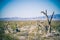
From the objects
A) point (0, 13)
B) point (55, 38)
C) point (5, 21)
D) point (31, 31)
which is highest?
point (0, 13)

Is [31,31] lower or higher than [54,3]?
lower

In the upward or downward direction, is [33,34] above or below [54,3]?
below

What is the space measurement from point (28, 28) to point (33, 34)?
0.49ft

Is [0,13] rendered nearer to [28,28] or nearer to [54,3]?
[28,28]

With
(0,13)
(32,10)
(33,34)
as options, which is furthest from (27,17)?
(0,13)

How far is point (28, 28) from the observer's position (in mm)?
2455

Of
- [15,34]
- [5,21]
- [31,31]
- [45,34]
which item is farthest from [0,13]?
[45,34]

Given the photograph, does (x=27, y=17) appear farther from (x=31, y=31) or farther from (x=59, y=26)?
(x=59, y=26)

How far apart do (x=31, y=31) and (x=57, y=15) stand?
1.93ft

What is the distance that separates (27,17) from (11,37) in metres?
0.49

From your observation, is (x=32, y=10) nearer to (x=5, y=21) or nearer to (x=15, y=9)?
(x=15, y=9)

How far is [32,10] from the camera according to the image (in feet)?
8.20

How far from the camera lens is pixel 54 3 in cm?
249

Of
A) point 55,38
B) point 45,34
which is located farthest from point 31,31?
point 55,38
